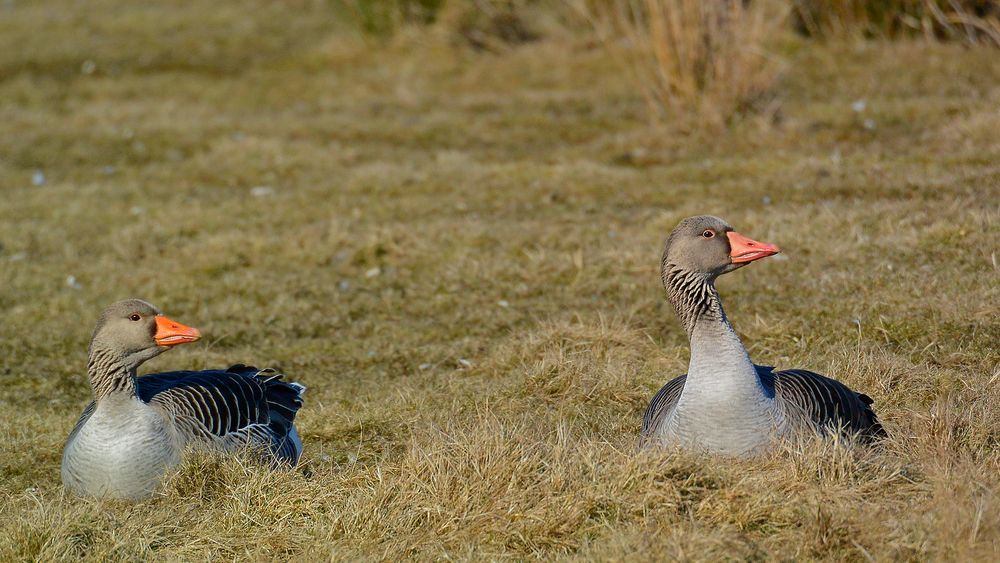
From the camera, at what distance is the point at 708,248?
197 inches

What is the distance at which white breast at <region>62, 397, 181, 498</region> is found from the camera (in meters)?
5.17

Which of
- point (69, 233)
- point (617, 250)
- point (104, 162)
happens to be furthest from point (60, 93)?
point (617, 250)

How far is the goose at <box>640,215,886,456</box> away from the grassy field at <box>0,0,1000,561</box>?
0.18 metres

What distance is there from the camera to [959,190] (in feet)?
30.0

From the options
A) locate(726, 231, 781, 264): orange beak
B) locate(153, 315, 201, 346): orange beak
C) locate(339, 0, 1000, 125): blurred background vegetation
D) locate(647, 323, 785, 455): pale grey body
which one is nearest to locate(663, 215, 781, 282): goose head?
locate(726, 231, 781, 264): orange beak

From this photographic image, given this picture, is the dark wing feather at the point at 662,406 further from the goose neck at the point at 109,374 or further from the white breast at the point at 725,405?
the goose neck at the point at 109,374

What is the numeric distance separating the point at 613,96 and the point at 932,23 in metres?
4.01

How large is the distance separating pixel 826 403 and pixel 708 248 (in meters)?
0.85

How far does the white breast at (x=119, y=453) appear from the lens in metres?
5.17

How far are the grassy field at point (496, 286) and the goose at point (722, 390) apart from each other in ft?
0.61

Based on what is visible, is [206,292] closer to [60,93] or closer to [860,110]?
[860,110]

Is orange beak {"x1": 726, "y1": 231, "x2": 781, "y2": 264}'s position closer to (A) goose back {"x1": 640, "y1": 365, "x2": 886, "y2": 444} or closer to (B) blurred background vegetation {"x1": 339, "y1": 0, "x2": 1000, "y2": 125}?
(A) goose back {"x1": 640, "y1": 365, "x2": 886, "y2": 444}

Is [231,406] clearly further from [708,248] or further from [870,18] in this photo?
[870,18]

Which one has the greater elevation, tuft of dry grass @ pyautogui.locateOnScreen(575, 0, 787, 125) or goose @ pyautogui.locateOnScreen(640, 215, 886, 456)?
goose @ pyautogui.locateOnScreen(640, 215, 886, 456)
